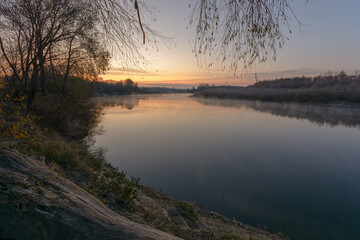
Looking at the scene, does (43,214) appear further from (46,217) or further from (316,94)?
(316,94)

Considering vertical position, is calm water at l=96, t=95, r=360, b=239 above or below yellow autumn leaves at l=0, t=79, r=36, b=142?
below

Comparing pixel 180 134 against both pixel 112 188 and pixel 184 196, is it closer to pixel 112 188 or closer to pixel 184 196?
pixel 184 196

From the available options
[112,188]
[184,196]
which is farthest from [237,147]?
[112,188]

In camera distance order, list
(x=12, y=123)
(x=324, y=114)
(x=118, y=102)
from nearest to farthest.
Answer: (x=12, y=123)
(x=324, y=114)
(x=118, y=102)

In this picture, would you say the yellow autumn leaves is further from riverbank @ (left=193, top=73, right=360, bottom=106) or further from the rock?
riverbank @ (left=193, top=73, right=360, bottom=106)

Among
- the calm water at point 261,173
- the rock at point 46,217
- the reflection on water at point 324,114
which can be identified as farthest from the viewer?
the reflection on water at point 324,114

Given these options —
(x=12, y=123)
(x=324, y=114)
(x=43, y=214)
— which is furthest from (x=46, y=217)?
(x=324, y=114)

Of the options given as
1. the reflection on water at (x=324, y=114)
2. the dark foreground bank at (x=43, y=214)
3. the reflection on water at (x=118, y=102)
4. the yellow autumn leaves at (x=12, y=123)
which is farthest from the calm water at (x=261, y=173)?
the reflection on water at (x=118, y=102)

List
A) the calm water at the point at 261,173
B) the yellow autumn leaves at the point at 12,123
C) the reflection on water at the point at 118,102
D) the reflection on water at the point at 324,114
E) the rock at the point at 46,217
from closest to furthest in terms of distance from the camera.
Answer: the rock at the point at 46,217 → the yellow autumn leaves at the point at 12,123 → the calm water at the point at 261,173 → the reflection on water at the point at 324,114 → the reflection on water at the point at 118,102

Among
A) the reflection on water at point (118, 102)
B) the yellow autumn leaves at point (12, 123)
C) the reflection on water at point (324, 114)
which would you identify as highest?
the yellow autumn leaves at point (12, 123)

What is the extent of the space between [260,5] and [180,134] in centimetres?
1271

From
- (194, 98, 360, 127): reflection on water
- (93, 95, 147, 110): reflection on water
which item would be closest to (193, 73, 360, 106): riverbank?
(194, 98, 360, 127): reflection on water

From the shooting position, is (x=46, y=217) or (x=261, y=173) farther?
(x=261, y=173)

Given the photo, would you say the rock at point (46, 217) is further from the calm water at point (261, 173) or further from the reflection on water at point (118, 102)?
the reflection on water at point (118, 102)
